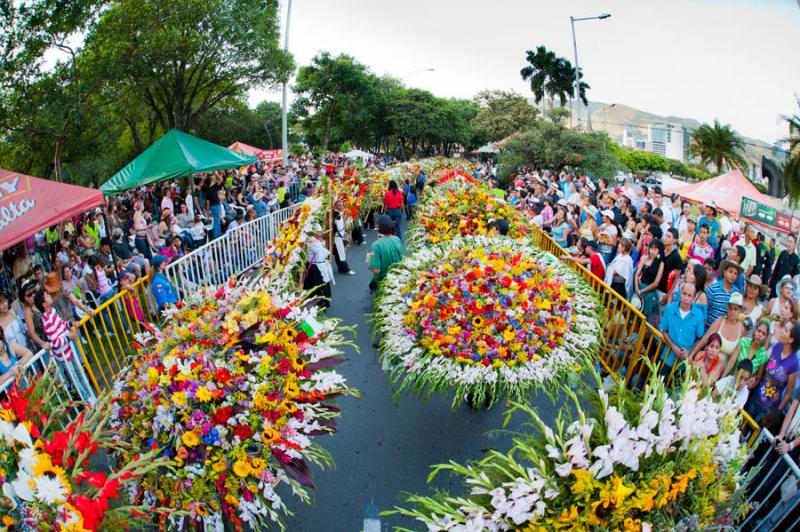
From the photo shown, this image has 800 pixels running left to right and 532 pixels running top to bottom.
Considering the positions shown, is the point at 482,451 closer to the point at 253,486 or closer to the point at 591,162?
the point at 253,486

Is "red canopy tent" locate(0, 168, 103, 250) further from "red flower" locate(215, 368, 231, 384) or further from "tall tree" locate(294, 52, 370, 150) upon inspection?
"tall tree" locate(294, 52, 370, 150)

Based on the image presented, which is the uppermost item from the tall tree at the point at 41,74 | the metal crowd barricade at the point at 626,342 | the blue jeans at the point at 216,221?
the tall tree at the point at 41,74

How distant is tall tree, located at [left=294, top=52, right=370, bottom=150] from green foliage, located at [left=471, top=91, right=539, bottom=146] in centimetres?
1147

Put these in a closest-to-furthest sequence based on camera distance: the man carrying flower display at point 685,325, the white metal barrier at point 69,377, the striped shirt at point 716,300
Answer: the white metal barrier at point 69,377 → the man carrying flower display at point 685,325 → the striped shirt at point 716,300

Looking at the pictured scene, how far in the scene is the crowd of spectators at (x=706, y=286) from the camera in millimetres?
Answer: 4562

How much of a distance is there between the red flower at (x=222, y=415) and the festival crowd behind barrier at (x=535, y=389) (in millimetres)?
1250

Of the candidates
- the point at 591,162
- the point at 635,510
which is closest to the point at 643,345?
the point at 635,510

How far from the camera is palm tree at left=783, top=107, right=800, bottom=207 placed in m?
26.8

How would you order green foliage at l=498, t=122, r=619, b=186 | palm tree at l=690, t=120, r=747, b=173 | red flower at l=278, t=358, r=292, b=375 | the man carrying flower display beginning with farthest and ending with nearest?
palm tree at l=690, t=120, r=747, b=173 < green foliage at l=498, t=122, r=619, b=186 < the man carrying flower display < red flower at l=278, t=358, r=292, b=375

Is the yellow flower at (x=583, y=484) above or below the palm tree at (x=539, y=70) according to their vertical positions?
below

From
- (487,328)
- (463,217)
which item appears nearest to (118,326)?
(487,328)

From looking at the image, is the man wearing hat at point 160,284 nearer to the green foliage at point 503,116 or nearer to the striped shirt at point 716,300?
the striped shirt at point 716,300

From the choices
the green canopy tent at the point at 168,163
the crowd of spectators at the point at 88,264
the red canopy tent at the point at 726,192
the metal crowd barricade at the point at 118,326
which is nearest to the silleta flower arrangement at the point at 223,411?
the crowd of spectators at the point at 88,264

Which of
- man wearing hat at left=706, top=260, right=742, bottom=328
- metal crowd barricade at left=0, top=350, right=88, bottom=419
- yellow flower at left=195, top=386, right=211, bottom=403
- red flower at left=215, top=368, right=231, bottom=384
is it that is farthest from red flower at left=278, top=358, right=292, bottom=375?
man wearing hat at left=706, top=260, right=742, bottom=328
